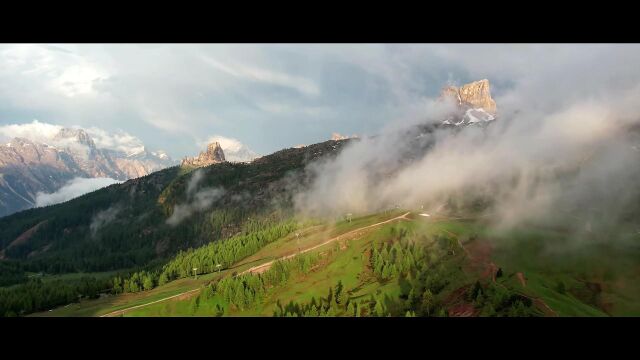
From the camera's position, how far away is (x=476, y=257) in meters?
185

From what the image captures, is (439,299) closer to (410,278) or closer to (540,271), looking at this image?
(410,278)

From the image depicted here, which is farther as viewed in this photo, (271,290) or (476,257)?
(271,290)

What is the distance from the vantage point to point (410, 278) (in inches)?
7131
